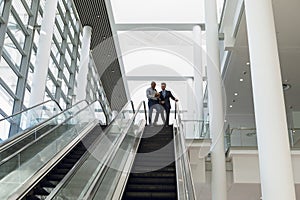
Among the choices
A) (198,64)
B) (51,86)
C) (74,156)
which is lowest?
(74,156)

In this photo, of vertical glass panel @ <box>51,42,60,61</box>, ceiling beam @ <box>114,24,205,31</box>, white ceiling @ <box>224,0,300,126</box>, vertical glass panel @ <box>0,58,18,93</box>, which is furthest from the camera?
ceiling beam @ <box>114,24,205,31</box>

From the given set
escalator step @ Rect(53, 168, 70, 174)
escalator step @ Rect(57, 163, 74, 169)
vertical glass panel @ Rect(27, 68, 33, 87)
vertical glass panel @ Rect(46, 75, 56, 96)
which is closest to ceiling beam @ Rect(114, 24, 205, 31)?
vertical glass panel @ Rect(46, 75, 56, 96)

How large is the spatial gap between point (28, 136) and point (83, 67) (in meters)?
9.83

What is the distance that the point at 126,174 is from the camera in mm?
6215

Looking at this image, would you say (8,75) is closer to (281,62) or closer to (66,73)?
(66,73)

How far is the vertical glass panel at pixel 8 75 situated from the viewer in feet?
30.7

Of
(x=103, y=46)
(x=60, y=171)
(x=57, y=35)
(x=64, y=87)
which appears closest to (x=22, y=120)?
(x=60, y=171)

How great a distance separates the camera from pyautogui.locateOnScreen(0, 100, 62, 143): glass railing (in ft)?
23.6

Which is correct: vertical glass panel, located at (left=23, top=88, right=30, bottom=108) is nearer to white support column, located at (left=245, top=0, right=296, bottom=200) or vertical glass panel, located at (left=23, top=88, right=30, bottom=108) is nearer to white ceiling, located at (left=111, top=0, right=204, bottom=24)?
white ceiling, located at (left=111, top=0, right=204, bottom=24)

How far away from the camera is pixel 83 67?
16.2 m

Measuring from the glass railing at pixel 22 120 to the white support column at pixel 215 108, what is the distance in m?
4.13

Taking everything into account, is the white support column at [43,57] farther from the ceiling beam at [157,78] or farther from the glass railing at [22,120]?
the ceiling beam at [157,78]

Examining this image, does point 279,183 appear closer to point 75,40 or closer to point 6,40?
point 6,40

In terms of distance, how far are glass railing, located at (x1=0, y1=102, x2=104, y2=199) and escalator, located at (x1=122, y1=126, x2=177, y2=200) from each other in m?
1.42
